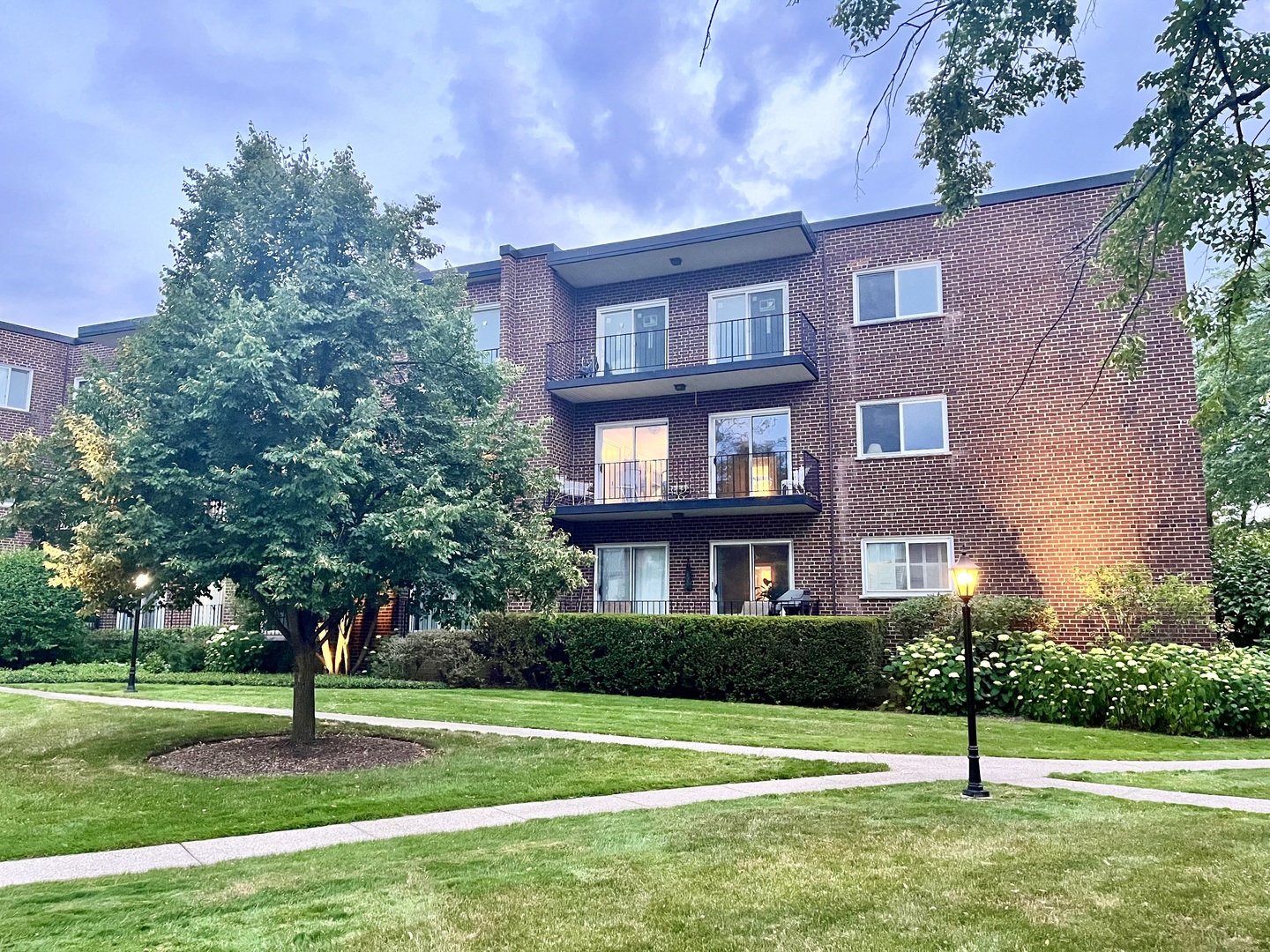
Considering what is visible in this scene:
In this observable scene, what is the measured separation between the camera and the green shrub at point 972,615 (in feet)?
51.3

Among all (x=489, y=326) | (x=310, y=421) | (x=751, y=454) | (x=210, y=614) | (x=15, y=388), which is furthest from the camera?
(x=15, y=388)

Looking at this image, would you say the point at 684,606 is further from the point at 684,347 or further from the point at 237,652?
the point at 237,652

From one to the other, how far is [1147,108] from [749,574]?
13.5m

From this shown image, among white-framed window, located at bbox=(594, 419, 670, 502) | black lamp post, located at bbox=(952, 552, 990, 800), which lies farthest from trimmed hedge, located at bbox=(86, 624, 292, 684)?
black lamp post, located at bbox=(952, 552, 990, 800)

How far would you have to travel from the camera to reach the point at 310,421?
349 inches

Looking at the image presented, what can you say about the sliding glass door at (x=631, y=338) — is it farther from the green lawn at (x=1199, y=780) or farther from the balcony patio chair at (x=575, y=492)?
the green lawn at (x=1199, y=780)

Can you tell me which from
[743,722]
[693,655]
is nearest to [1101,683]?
[743,722]

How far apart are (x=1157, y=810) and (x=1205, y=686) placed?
6403 millimetres

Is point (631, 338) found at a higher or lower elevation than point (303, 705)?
higher

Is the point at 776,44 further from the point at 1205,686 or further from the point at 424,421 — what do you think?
the point at 1205,686

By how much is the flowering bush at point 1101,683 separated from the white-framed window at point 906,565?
2.09 metres

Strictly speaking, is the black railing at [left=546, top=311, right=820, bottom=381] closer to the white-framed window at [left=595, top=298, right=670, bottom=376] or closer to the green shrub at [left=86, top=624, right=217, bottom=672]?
the white-framed window at [left=595, top=298, right=670, bottom=376]

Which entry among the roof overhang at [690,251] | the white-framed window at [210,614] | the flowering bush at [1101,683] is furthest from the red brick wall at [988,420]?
the white-framed window at [210,614]

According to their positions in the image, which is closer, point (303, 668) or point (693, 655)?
point (303, 668)
